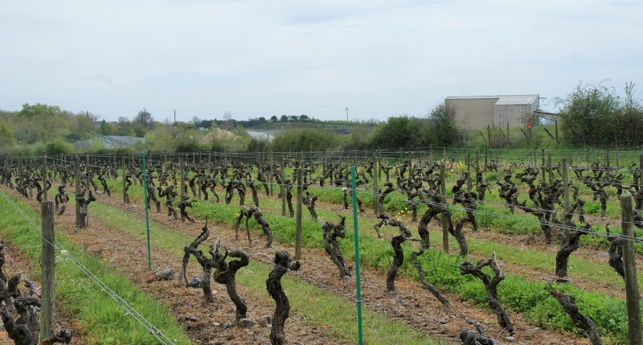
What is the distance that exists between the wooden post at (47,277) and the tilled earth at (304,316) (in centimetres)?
157

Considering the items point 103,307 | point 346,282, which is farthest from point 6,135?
point 103,307

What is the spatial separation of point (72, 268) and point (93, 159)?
42028mm

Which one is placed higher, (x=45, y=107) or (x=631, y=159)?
(x=45, y=107)

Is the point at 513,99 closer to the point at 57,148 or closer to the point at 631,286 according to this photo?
the point at 57,148

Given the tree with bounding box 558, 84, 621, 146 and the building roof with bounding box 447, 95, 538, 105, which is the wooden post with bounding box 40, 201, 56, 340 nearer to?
the tree with bounding box 558, 84, 621, 146

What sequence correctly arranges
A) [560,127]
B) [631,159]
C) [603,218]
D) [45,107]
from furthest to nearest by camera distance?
[45,107] < [560,127] < [631,159] < [603,218]

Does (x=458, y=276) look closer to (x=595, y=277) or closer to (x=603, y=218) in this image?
(x=595, y=277)

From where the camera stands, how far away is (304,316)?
9.24m

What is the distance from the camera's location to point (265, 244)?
15.3 meters

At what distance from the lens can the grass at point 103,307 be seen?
310 inches

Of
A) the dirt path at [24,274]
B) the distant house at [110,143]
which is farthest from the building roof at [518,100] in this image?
the dirt path at [24,274]

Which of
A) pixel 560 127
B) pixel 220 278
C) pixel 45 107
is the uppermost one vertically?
pixel 45 107

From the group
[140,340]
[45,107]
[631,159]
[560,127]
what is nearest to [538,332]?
[140,340]

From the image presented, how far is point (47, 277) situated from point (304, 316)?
3783 mm
